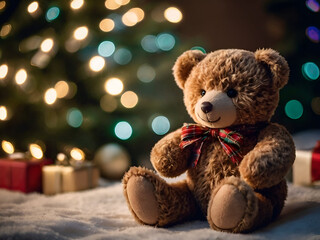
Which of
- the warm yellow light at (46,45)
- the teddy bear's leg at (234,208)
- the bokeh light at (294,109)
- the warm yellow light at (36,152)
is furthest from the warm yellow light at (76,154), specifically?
the bokeh light at (294,109)

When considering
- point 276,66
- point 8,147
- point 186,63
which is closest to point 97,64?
point 8,147

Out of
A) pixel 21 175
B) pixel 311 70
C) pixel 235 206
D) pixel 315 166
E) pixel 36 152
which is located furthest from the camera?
pixel 311 70

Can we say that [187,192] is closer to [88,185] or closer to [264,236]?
[264,236]

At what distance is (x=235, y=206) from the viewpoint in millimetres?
780

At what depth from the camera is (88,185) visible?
61.7 inches

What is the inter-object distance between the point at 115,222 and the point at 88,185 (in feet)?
2.05

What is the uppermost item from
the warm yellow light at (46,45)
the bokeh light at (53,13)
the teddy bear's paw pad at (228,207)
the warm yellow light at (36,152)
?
the bokeh light at (53,13)

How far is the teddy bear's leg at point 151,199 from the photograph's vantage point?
0.87 meters

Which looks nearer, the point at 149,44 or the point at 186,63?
the point at 186,63

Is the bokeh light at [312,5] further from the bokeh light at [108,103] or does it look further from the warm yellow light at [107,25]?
the bokeh light at [108,103]

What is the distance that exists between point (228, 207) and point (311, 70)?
142 cm

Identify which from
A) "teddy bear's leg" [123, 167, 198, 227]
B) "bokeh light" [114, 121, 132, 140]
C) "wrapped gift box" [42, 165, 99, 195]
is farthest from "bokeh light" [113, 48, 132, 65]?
"teddy bear's leg" [123, 167, 198, 227]

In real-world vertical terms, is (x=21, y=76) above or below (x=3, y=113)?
above

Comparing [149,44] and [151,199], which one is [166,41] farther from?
[151,199]
